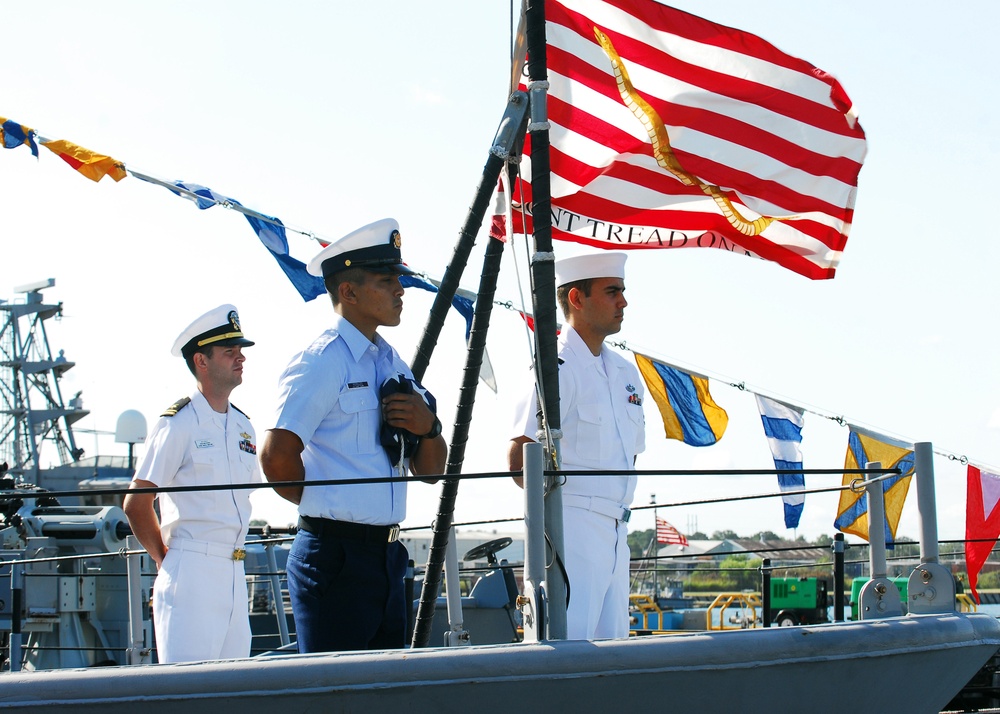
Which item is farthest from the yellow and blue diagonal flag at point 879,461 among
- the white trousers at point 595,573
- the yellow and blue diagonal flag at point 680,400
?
the white trousers at point 595,573

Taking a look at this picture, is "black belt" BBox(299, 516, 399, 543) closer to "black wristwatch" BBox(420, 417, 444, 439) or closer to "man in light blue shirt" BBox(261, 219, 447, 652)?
"man in light blue shirt" BBox(261, 219, 447, 652)

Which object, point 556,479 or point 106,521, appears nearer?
point 556,479

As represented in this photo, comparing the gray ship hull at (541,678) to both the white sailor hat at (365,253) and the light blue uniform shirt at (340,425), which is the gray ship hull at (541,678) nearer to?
the light blue uniform shirt at (340,425)

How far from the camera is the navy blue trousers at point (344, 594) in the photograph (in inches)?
129

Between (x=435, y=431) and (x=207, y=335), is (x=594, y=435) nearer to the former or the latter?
(x=435, y=431)

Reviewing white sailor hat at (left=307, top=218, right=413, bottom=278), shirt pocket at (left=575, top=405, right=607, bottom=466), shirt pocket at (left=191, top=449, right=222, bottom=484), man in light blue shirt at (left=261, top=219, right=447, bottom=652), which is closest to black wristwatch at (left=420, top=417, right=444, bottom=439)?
man in light blue shirt at (left=261, top=219, right=447, bottom=652)

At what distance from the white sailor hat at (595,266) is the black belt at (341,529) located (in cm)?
139

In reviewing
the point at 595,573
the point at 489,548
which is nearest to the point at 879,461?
the point at 489,548

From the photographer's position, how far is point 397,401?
3.48 metres

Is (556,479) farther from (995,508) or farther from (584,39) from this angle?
(995,508)

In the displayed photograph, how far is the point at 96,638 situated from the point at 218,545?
27.2 feet

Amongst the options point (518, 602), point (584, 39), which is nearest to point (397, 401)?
point (518, 602)

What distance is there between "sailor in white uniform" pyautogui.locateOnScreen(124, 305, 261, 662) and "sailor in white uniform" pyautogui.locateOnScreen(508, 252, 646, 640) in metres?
1.12

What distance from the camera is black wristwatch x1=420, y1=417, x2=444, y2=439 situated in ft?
11.7
